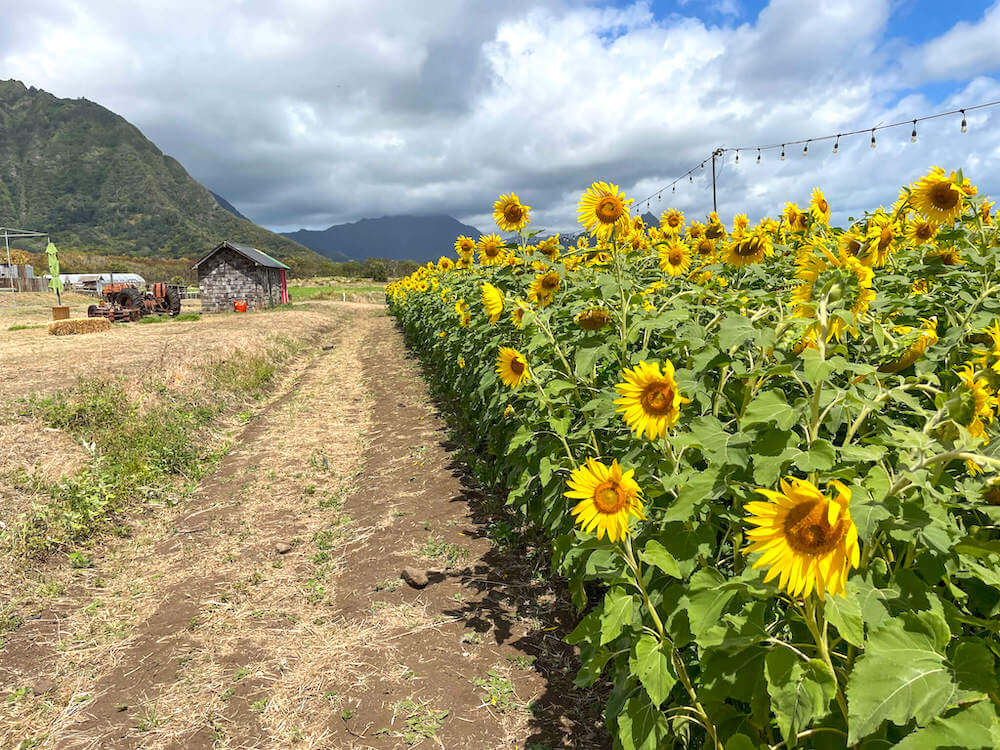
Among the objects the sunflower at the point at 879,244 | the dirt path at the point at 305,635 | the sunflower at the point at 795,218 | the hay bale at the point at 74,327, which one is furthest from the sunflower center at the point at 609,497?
the hay bale at the point at 74,327

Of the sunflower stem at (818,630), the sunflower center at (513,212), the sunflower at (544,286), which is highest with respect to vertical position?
the sunflower center at (513,212)

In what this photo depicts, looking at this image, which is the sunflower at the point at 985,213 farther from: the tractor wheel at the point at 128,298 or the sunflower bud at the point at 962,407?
the tractor wheel at the point at 128,298

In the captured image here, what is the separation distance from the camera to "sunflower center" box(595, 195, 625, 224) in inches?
115

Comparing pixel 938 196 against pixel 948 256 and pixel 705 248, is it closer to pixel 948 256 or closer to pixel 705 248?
pixel 948 256

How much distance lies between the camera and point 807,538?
3.33 feet

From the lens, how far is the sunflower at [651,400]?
1588mm

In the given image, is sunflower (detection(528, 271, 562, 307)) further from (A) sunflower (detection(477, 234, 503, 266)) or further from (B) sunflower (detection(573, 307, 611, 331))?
(A) sunflower (detection(477, 234, 503, 266))

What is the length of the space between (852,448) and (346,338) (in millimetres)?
18547

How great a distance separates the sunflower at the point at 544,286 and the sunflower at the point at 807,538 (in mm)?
2544

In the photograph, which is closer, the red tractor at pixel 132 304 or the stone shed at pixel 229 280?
the red tractor at pixel 132 304

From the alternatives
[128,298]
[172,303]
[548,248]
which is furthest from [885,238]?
[172,303]

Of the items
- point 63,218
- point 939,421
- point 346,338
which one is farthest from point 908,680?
point 63,218

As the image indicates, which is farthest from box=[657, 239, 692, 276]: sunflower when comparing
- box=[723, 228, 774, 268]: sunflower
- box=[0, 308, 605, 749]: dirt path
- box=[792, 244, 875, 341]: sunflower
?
box=[0, 308, 605, 749]: dirt path

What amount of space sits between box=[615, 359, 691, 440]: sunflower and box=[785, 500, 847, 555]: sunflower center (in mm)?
562
